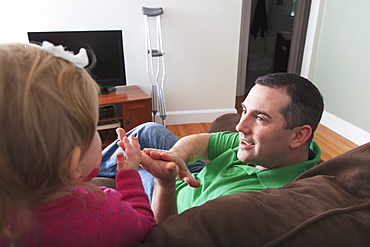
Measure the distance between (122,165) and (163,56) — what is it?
2522 millimetres

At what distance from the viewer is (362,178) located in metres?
0.80

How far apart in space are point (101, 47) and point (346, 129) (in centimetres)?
274

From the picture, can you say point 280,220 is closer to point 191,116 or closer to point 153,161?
point 153,161

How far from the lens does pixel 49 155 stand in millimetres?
480

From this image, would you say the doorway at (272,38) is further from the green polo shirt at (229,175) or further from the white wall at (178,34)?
the green polo shirt at (229,175)

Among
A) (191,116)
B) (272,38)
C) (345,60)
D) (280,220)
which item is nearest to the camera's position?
(280,220)

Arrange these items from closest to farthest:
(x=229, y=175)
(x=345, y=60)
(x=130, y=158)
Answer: (x=130, y=158) < (x=229, y=175) < (x=345, y=60)

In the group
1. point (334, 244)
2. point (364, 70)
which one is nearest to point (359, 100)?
point (364, 70)

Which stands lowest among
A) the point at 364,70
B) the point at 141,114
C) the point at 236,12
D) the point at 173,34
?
the point at 141,114

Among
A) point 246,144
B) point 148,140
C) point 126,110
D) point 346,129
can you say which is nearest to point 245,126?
point 246,144

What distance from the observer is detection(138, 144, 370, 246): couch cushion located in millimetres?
652

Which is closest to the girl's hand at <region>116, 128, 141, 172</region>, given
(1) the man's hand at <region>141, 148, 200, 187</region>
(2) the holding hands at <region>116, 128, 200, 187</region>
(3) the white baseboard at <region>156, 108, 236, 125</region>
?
(2) the holding hands at <region>116, 128, 200, 187</region>

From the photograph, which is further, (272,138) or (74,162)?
(272,138)

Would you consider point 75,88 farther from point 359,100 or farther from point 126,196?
point 359,100
